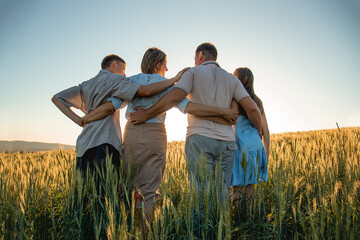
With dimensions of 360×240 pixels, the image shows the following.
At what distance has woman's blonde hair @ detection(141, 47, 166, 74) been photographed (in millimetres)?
2723

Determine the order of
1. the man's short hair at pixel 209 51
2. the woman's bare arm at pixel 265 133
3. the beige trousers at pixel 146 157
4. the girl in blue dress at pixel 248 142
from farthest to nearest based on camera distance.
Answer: the woman's bare arm at pixel 265 133, the man's short hair at pixel 209 51, the girl in blue dress at pixel 248 142, the beige trousers at pixel 146 157

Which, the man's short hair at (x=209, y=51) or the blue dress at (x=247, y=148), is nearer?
the blue dress at (x=247, y=148)

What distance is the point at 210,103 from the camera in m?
2.64

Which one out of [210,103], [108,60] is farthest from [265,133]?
[108,60]

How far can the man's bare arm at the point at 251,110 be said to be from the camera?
2.75 m

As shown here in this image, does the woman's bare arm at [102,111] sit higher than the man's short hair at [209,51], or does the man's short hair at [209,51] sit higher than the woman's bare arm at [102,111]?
the man's short hair at [209,51]

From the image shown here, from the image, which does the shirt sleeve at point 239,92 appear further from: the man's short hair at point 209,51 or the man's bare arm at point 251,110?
the man's short hair at point 209,51

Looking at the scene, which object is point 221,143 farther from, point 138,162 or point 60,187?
point 60,187

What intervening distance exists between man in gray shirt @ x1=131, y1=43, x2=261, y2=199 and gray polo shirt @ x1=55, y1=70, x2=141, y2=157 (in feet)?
0.76

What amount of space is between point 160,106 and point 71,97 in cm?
105

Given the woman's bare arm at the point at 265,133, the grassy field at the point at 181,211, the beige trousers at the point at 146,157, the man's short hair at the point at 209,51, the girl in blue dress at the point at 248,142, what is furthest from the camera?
the woman's bare arm at the point at 265,133

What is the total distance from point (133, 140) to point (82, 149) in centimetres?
51

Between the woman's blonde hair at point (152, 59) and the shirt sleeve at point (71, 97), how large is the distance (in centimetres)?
80

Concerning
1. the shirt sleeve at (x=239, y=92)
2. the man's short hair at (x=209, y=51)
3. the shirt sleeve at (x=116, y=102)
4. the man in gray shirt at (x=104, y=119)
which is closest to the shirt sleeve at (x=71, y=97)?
the man in gray shirt at (x=104, y=119)
